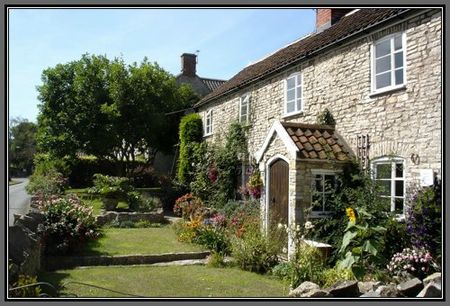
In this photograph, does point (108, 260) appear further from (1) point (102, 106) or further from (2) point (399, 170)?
(1) point (102, 106)

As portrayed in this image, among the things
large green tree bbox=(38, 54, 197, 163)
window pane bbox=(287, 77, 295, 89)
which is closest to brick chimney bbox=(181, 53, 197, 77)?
large green tree bbox=(38, 54, 197, 163)

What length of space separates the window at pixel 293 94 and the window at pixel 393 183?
4.57m

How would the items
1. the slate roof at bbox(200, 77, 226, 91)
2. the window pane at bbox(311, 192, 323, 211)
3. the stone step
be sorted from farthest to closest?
1. the slate roof at bbox(200, 77, 226, 91)
2. the window pane at bbox(311, 192, 323, 211)
3. the stone step

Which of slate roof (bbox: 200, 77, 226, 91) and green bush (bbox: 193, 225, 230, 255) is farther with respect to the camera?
slate roof (bbox: 200, 77, 226, 91)

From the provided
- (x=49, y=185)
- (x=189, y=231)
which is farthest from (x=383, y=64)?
(x=49, y=185)

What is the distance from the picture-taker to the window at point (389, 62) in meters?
10.3

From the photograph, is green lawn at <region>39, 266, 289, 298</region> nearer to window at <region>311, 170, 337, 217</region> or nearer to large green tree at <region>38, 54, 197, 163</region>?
window at <region>311, 170, 337, 217</region>

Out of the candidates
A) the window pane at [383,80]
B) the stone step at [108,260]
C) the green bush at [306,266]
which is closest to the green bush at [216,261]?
the stone step at [108,260]

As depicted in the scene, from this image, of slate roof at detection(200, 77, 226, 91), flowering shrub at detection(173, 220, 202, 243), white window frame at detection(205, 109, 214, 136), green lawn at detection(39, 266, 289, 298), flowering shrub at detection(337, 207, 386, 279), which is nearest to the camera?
green lawn at detection(39, 266, 289, 298)

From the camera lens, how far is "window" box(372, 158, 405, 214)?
33.0 feet

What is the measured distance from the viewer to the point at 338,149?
11.6m

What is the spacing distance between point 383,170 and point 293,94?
5362mm

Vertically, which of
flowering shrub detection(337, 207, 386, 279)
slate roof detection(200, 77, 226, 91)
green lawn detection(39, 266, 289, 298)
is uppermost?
slate roof detection(200, 77, 226, 91)

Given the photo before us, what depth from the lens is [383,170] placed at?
10.5m
